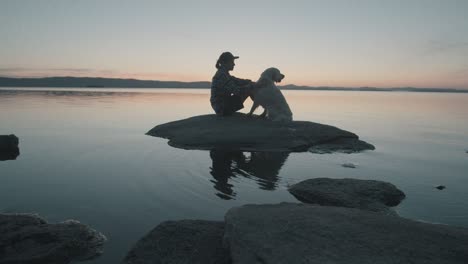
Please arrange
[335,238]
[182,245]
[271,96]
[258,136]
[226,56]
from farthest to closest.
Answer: [226,56]
[271,96]
[258,136]
[182,245]
[335,238]

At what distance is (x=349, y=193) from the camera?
6281 mm

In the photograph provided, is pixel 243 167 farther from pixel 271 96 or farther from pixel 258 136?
pixel 271 96

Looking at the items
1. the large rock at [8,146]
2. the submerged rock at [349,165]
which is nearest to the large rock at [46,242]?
the submerged rock at [349,165]

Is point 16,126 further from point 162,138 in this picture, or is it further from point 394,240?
point 394,240

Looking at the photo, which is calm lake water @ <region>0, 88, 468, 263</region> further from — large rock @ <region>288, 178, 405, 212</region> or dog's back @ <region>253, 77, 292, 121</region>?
dog's back @ <region>253, 77, 292, 121</region>

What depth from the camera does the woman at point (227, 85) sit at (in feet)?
44.8

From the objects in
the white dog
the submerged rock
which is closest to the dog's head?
the white dog

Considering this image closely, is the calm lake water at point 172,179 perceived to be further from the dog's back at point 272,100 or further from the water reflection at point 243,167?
the dog's back at point 272,100

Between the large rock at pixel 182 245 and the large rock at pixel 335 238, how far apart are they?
0.28m

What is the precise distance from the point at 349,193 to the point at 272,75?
8109mm

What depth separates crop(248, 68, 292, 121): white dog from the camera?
13.3 metres

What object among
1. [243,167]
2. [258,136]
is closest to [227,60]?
[258,136]

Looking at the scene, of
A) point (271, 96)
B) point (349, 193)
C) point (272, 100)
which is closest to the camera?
point (349, 193)

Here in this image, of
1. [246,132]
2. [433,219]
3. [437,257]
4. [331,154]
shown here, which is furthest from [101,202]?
[331,154]
